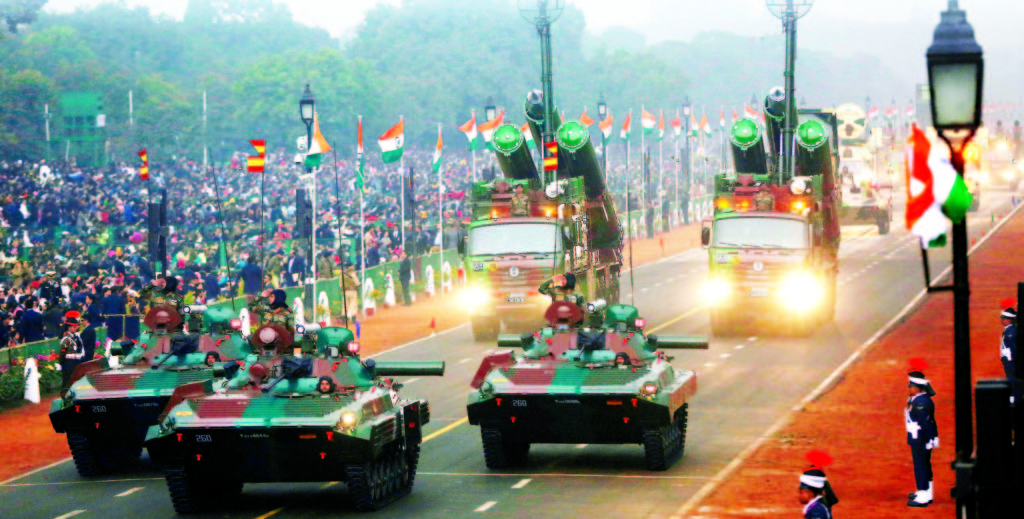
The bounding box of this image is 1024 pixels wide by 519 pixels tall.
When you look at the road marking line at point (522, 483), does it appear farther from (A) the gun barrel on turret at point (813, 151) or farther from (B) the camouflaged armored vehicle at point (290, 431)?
(A) the gun barrel on turret at point (813, 151)

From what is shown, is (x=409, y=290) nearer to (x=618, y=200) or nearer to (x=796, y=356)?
(x=796, y=356)

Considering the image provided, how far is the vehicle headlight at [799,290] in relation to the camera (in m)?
37.3

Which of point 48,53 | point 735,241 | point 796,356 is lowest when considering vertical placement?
point 796,356

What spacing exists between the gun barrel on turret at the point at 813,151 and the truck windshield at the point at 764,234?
132 inches

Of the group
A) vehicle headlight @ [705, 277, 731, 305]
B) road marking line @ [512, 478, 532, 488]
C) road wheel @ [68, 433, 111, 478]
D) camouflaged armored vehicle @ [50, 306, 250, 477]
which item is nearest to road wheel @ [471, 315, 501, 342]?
vehicle headlight @ [705, 277, 731, 305]

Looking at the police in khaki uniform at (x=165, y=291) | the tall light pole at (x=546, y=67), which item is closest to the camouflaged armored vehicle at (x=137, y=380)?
the police in khaki uniform at (x=165, y=291)

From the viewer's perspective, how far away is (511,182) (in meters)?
38.2

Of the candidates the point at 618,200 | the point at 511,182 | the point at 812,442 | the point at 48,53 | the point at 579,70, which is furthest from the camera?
the point at 579,70

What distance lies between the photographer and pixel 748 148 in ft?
133

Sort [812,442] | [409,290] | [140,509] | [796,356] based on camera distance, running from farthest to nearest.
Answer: [409,290]
[796,356]
[812,442]
[140,509]

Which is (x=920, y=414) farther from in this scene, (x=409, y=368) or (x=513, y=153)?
(x=513, y=153)

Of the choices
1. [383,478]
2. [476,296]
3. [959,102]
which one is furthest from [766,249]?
[959,102]

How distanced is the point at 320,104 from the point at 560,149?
91112mm

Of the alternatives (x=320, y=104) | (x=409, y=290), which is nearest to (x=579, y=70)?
(x=320, y=104)
